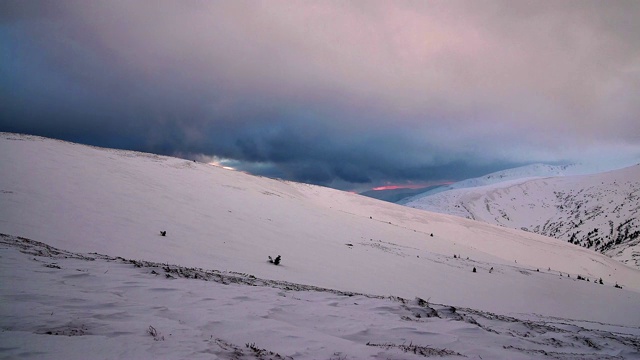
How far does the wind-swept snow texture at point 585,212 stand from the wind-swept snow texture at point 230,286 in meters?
110

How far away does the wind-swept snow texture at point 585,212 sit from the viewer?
121 meters

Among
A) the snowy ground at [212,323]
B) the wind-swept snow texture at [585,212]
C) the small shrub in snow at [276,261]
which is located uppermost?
the wind-swept snow texture at [585,212]

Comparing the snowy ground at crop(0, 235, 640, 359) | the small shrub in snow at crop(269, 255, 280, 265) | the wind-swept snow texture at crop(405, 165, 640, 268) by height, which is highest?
the wind-swept snow texture at crop(405, 165, 640, 268)

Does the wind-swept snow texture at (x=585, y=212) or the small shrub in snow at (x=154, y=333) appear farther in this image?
the wind-swept snow texture at (x=585, y=212)

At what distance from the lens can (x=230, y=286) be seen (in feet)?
23.5

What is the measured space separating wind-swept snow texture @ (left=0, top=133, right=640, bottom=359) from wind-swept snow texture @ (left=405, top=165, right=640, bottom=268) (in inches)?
4347

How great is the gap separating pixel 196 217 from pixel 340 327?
1219cm

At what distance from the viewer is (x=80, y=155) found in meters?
22.0

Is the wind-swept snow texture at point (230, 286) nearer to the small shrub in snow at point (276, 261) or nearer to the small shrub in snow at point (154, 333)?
the small shrub in snow at point (154, 333)

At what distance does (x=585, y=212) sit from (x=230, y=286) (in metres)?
202

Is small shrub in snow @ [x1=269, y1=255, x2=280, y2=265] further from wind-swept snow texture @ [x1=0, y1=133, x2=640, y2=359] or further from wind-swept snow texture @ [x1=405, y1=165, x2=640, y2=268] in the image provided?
wind-swept snow texture @ [x1=405, y1=165, x2=640, y2=268]

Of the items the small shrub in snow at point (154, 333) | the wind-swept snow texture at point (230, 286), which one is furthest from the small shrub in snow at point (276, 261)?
the small shrub in snow at point (154, 333)

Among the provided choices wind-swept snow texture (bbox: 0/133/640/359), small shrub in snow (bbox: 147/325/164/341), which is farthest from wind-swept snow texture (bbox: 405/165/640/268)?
small shrub in snow (bbox: 147/325/164/341)

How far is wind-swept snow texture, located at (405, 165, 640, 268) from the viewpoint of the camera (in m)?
121
